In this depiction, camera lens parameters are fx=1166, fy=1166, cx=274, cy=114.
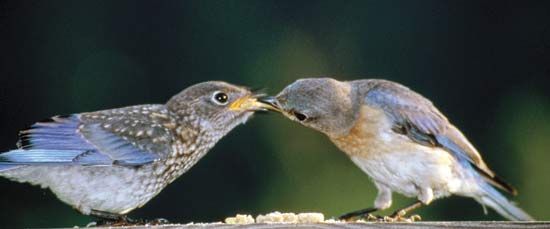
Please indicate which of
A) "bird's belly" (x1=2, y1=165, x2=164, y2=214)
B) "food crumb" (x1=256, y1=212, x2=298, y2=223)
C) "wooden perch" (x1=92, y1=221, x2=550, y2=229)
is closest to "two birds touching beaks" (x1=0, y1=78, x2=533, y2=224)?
"bird's belly" (x1=2, y1=165, x2=164, y2=214)

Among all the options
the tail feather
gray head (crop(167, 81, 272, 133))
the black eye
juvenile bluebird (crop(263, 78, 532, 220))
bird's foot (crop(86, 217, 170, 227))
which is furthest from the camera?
the tail feather

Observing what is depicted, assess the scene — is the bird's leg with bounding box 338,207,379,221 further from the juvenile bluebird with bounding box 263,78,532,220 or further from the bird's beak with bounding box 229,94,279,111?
the bird's beak with bounding box 229,94,279,111

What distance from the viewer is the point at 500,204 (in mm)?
6953

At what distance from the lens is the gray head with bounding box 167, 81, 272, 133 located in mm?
6418

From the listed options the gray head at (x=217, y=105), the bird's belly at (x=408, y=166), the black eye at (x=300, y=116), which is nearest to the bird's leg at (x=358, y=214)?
the bird's belly at (x=408, y=166)

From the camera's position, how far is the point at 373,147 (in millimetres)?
6574

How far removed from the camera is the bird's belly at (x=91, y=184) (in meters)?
5.71

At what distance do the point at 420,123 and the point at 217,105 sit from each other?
120 cm

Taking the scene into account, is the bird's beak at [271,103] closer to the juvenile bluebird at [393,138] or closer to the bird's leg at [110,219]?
the juvenile bluebird at [393,138]

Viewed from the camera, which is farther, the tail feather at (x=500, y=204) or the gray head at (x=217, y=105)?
the tail feather at (x=500, y=204)

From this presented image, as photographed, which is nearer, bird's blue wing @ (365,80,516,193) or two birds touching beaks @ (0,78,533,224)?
two birds touching beaks @ (0,78,533,224)

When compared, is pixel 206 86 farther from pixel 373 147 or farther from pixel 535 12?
pixel 535 12

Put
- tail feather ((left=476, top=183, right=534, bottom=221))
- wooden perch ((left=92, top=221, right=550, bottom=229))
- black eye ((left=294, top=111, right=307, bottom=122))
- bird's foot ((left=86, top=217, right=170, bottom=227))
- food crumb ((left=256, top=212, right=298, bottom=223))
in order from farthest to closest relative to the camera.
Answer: tail feather ((left=476, top=183, right=534, bottom=221))
black eye ((left=294, top=111, right=307, bottom=122))
bird's foot ((left=86, top=217, right=170, bottom=227))
food crumb ((left=256, top=212, right=298, bottom=223))
wooden perch ((left=92, top=221, right=550, bottom=229))

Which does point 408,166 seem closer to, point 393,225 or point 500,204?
point 500,204
